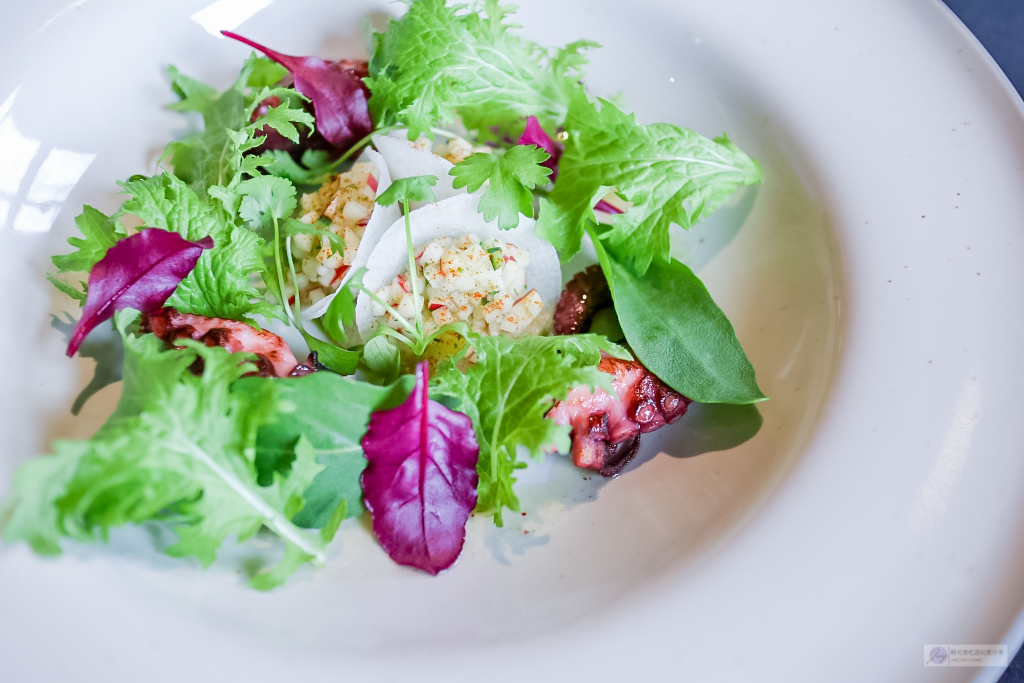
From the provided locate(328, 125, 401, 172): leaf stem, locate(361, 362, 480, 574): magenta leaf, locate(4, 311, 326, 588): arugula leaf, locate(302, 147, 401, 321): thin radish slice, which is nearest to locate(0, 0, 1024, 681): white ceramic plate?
locate(361, 362, 480, 574): magenta leaf

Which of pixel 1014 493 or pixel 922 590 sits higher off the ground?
pixel 1014 493

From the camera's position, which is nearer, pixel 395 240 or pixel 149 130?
pixel 395 240

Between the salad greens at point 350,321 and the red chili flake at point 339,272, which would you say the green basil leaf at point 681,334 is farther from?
the red chili flake at point 339,272

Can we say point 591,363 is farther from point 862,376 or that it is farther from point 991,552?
point 991,552

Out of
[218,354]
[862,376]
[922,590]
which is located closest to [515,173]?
[218,354]

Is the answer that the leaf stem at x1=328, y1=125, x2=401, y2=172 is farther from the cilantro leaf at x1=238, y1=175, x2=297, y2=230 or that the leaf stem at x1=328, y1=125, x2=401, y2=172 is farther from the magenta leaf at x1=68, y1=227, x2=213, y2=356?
the magenta leaf at x1=68, y1=227, x2=213, y2=356

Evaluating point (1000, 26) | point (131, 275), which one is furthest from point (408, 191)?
point (1000, 26)
